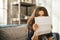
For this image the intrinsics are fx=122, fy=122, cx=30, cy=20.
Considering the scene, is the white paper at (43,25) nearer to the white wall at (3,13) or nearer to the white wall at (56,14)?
the white wall at (3,13)

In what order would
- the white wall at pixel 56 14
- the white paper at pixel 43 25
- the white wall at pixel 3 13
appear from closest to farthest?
the white paper at pixel 43 25 < the white wall at pixel 3 13 < the white wall at pixel 56 14

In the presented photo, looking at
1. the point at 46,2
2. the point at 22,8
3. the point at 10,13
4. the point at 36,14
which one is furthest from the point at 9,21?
the point at 36,14

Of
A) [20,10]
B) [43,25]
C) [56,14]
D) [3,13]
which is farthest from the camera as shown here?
[56,14]

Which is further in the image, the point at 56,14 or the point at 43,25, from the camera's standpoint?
the point at 56,14

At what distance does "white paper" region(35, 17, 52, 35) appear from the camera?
109cm

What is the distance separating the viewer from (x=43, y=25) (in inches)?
43.6

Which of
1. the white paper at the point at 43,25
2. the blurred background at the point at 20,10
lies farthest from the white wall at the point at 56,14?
the white paper at the point at 43,25

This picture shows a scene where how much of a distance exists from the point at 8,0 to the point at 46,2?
1.08m

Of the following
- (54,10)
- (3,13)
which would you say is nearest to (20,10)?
(3,13)

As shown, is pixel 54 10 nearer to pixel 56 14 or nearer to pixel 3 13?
pixel 56 14

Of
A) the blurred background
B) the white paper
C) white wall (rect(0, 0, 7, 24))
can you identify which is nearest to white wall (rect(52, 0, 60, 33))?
the blurred background

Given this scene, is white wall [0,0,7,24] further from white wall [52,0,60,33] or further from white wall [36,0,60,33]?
white wall [52,0,60,33]

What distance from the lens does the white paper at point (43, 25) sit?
1.09 m

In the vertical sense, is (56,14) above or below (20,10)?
below
